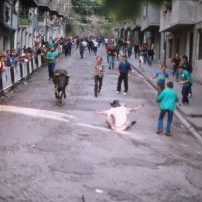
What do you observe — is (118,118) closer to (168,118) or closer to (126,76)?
(168,118)

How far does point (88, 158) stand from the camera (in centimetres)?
1126

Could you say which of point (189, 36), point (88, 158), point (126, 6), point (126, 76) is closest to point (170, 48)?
point (189, 36)

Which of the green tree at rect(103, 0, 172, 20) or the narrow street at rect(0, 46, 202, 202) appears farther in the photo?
the narrow street at rect(0, 46, 202, 202)

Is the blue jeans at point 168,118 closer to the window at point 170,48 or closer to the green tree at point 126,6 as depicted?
the green tree at point 126,6

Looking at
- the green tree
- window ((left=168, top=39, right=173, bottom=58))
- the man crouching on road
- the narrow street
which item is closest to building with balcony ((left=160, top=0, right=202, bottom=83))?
window ((left=168, top=39, right=173, bottom=58))

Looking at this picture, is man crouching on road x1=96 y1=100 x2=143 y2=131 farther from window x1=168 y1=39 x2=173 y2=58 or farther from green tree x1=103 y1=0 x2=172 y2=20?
window x1=168 y1=39 x2=173 y2=58

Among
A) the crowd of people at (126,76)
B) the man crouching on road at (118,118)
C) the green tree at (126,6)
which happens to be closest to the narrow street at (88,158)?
the man crouching on road at (118,118)

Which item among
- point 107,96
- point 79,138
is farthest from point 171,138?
point 107,96

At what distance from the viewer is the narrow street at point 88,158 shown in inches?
343

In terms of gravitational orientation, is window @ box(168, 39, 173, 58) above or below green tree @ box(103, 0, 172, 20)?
below

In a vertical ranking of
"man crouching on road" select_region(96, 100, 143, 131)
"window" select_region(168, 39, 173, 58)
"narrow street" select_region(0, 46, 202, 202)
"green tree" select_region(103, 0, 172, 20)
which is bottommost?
"narrow street" select_region(0, 46, 202, 202)

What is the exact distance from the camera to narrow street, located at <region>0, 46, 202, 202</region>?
870cm

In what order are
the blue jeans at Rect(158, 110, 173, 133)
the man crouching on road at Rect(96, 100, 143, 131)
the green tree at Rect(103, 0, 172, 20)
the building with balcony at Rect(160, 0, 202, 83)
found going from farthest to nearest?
the building with balcony at Rect(160, 0, 202, 83) → the man crouching on road at Rect(96, 100, 143, 131) → the blue jeans at Rect(158, 110, 173, 133) → the green tree at Rect(103, 0, 172, 20)

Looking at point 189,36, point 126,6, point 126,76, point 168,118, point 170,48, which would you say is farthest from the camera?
point 170,48
